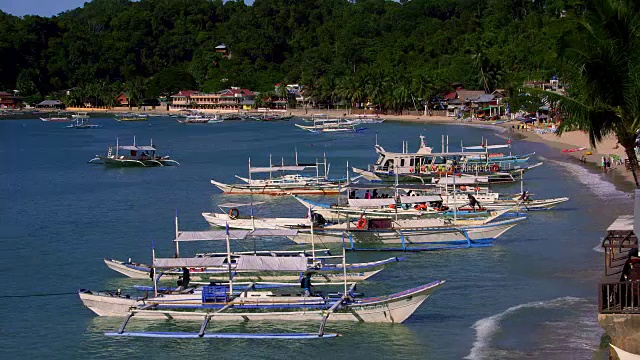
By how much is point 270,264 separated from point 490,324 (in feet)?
23.2

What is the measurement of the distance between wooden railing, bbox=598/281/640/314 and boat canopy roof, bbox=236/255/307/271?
10.3 m

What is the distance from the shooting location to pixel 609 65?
2438 centimetres

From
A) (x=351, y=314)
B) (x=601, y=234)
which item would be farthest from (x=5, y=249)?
(x=601, y=234)

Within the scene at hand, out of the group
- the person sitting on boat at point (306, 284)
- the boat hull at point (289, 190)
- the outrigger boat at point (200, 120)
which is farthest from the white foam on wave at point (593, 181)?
the outrigger boat at point (200, 120)

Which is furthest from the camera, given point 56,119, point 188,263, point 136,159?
point 56,119

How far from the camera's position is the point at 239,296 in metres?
28.6

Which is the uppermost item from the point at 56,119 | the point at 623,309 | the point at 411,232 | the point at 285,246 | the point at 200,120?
the point at 623,309

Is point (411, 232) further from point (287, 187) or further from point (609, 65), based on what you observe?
point (287, 187)

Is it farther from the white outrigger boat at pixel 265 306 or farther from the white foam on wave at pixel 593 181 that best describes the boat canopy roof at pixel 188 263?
the white foam on wave at pixel 593 181

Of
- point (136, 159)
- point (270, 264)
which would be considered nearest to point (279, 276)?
point (270, 264)

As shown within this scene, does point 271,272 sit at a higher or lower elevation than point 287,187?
lower

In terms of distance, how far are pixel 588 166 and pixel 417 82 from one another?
79824 millimetres

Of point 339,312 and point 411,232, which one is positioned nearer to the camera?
point 339,312

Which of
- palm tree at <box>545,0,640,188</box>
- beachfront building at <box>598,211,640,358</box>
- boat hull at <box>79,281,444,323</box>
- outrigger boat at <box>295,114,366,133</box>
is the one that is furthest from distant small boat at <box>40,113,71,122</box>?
beachfront building at <box>598,211,640,358</box>
